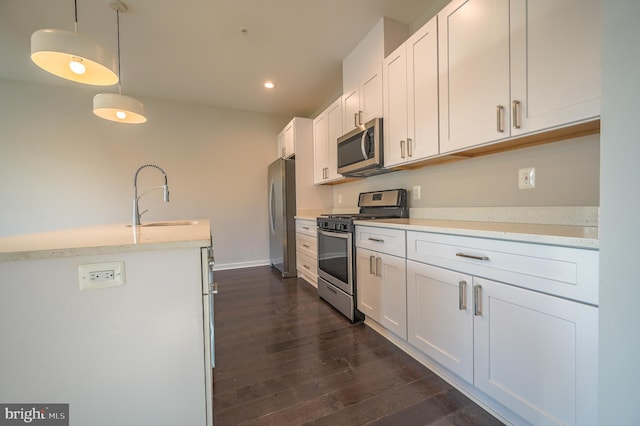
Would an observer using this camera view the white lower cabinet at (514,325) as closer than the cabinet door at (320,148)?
Yes

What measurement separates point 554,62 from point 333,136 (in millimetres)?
2137

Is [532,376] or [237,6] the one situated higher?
[237,6]

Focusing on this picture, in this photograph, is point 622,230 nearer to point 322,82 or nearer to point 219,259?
point 322,82

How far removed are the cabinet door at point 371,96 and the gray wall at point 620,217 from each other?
1.69m

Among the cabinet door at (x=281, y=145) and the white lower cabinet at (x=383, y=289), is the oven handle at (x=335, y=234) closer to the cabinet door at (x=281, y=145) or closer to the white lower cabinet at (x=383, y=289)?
the white lower cabinet at (x=383, y=289)

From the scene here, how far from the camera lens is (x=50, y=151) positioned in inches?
130

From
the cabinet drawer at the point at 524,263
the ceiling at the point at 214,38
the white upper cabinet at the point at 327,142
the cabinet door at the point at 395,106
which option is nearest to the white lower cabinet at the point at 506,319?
the cabinet drawer at the point at 524,263

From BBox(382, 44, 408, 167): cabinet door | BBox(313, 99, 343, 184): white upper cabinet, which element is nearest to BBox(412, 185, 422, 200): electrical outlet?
BBox(382, 44, 408, 167): cabinet door

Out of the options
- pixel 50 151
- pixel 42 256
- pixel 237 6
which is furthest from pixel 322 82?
pixel 50 151

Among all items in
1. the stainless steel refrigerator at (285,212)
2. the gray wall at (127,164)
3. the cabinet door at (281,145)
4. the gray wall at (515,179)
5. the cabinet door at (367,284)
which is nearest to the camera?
the gray wall at (515,179)

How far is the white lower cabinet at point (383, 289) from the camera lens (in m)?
1.69

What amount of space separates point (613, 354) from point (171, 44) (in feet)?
11.8

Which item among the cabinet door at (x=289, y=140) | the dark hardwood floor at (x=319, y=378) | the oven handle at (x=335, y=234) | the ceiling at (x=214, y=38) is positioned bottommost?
the dark hardwood floor at (x=319, y=378)

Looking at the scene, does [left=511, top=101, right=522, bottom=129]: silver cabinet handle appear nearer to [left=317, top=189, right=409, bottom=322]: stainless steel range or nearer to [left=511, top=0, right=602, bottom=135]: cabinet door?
[left=511, top=0, right=602, bottom=135]: cabinet door
